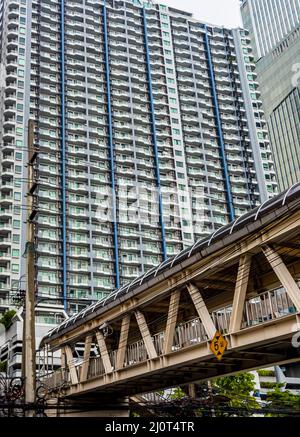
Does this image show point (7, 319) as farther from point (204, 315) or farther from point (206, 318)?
point (206, 318)

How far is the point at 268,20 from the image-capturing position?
153125 mm

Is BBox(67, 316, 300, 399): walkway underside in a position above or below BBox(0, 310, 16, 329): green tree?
below

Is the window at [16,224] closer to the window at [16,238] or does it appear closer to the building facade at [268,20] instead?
the window at [16,238]

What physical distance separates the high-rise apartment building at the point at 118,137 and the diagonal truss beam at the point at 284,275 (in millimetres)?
62905

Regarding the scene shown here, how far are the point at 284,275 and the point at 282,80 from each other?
396 ft

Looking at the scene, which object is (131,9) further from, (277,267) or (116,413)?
(277,267)

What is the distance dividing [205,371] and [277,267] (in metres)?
8.90

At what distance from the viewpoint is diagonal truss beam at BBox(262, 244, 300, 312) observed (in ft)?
53.4

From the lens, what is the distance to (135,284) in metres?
24.2

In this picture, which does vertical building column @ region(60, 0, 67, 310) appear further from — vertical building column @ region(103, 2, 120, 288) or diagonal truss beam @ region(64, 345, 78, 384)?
diagonal truss beam @ region(64, 345, 78, 384)

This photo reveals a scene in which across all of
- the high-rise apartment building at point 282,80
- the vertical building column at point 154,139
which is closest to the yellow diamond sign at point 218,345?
the vertical building column at point 154,139

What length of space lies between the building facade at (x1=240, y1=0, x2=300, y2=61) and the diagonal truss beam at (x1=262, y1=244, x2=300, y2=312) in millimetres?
132458

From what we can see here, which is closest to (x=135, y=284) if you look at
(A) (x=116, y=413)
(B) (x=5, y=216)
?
(A) (x=116, y=413)

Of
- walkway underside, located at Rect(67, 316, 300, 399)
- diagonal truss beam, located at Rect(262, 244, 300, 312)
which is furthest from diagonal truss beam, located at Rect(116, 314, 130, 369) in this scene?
diagonal truss beam, located at Rect(262, 244, 300, 312)
